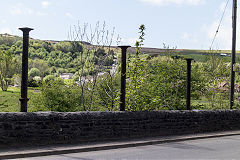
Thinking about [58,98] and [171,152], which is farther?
[58,98]

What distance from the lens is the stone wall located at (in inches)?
379

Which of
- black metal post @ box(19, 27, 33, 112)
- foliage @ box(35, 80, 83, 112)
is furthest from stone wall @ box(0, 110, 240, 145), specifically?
foliage @ box(35, 80, 83, 112)

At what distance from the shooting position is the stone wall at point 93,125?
962cm

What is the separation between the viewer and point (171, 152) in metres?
9.99

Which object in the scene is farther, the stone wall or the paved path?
the stone wall

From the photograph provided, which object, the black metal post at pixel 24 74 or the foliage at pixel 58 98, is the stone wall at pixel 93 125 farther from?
the foliage at pixel 58 98

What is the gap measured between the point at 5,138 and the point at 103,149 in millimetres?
2703

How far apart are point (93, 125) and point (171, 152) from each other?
2551mm

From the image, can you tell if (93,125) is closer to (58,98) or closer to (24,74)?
(24,74)

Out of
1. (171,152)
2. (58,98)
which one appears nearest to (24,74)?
(171,152)

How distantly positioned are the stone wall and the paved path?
1.10 meters

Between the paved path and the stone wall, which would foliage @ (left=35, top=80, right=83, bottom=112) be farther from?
the paved path

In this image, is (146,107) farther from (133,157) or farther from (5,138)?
(5,138)

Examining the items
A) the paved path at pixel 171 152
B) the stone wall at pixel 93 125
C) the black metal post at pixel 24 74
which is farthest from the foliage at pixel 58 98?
the black metal post at pixel 24 74
